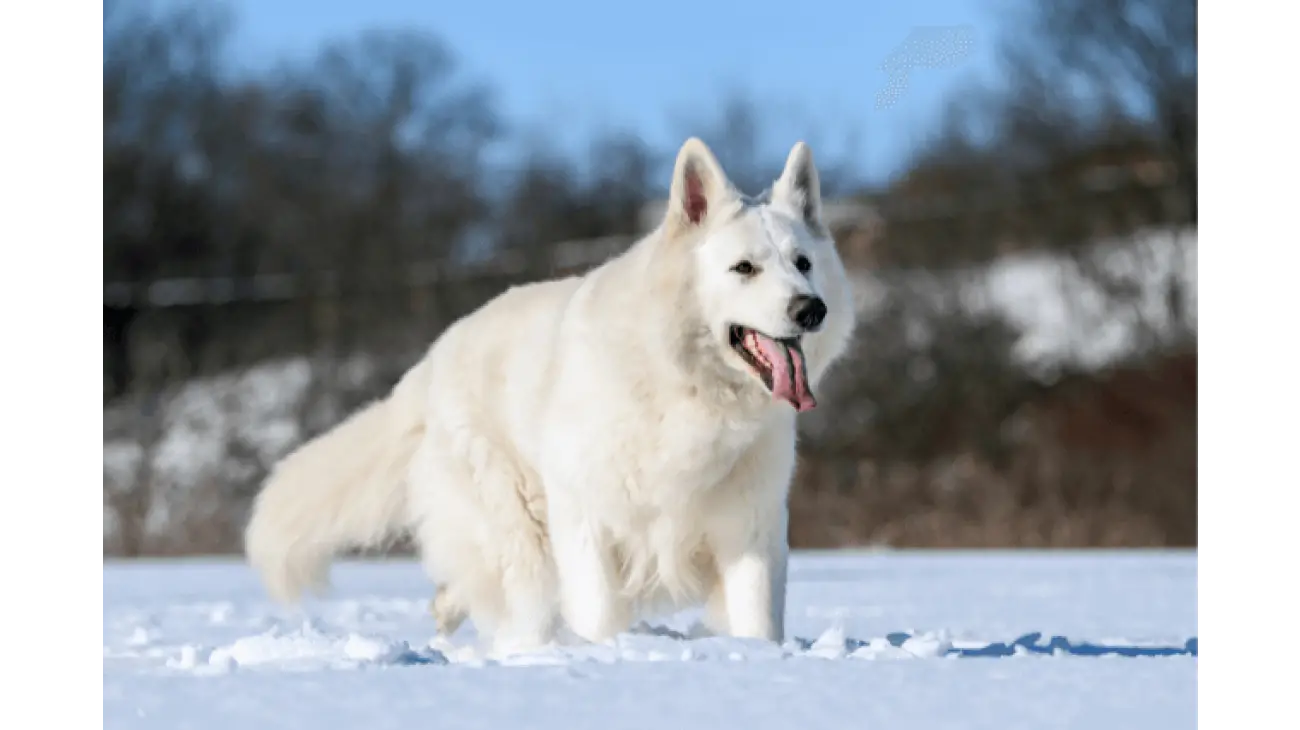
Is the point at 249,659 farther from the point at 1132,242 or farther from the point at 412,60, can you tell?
the point at 412,60

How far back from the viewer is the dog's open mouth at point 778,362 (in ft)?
17.0

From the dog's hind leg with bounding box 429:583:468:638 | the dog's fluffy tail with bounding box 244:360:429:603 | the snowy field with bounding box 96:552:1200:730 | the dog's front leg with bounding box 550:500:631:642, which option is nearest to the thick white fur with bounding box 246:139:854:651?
the dog's front leg with bounding box 550:500:631:642

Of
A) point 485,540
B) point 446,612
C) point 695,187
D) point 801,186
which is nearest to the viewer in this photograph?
point 695,187

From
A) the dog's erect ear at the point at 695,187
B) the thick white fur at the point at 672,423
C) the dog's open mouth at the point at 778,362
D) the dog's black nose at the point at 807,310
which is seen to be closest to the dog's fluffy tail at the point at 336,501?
the thick white fur at the point at 672,423

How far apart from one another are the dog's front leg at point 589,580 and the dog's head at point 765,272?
76 cm

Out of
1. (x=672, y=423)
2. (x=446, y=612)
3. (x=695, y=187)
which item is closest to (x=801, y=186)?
(x=695, y=187)

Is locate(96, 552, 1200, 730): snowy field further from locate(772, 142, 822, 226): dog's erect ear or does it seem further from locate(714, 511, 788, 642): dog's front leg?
locate(772, 142, 822, 226): dog's erect ear

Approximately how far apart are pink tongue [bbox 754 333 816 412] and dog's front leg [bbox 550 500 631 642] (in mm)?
821

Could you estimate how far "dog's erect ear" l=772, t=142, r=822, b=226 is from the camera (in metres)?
5.54

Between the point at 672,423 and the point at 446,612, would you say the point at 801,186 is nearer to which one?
the point at 672,423

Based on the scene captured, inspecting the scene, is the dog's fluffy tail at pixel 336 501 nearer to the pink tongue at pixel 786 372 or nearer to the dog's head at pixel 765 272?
the dog's head at pixel 765 272

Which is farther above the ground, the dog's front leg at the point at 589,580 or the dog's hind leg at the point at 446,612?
the dog's front leg at the point at 589,580

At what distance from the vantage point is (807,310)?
199 inches

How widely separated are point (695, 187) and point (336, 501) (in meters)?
2.35
